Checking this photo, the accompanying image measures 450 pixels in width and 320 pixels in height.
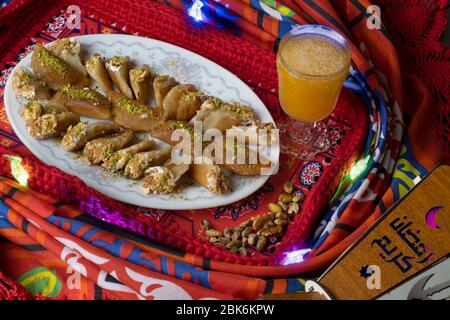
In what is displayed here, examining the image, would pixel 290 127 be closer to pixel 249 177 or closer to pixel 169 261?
pixel 249 177

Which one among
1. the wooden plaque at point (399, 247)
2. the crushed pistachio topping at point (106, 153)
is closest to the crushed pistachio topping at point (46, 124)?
the crushed pistachio topping at point (106, 153)

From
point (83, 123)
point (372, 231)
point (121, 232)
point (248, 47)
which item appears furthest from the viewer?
point (248, 47)

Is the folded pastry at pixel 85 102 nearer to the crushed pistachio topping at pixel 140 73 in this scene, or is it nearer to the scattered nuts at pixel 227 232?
the crushed pistachio topping at pixel 140 73

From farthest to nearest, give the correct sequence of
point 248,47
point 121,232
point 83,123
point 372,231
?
point 248,47, point 83,123, point 121,232, point 372,231

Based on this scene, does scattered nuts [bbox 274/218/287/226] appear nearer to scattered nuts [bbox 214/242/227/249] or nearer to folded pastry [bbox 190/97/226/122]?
scattered nuts [bbox 214/242/227/249]

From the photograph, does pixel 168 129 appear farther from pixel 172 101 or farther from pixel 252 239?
pixel 252 239

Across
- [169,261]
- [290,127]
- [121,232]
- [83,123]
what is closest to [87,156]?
[83,123]

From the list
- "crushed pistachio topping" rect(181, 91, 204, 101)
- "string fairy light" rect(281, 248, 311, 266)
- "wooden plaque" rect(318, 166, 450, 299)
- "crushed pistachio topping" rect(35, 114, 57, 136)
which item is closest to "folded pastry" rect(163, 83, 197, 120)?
"crushed pistachio topping" rect(181, 91, 204, 101)
